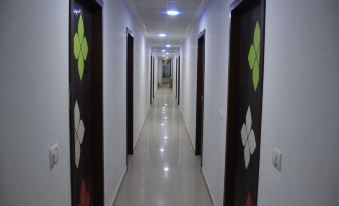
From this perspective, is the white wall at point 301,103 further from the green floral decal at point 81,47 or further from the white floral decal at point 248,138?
the green floral decal at point 81,47

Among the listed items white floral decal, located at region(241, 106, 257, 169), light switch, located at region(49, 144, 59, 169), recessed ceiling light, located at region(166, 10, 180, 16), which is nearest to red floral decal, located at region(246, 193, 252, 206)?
white floral decal, located at region(241, 106, 257, 169)

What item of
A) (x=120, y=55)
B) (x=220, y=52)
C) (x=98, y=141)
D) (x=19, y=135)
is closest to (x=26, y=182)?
(x=19, y=135)

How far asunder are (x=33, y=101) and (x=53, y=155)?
36cm

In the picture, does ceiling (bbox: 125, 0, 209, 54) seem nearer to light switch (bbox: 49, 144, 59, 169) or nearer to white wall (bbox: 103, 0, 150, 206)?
white wall (bbox: 103, 0, 150, 206)

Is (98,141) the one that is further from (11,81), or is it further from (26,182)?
(11,81)

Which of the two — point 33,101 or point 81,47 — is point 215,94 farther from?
point 33,101

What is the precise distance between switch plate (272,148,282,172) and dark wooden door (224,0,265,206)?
0.60m

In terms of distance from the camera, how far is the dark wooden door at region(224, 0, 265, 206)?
2371mm

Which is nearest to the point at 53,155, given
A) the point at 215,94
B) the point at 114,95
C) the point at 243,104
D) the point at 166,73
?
the point at 243,104

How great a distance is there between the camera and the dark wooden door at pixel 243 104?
2371mm

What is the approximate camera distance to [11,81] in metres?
1.15

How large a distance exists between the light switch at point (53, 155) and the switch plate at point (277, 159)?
1.22 meters

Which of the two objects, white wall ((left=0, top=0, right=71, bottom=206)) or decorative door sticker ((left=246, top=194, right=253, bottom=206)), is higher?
white wall ((left=0, top=0, right=71, bottom=206))

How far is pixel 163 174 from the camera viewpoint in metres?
4.76
